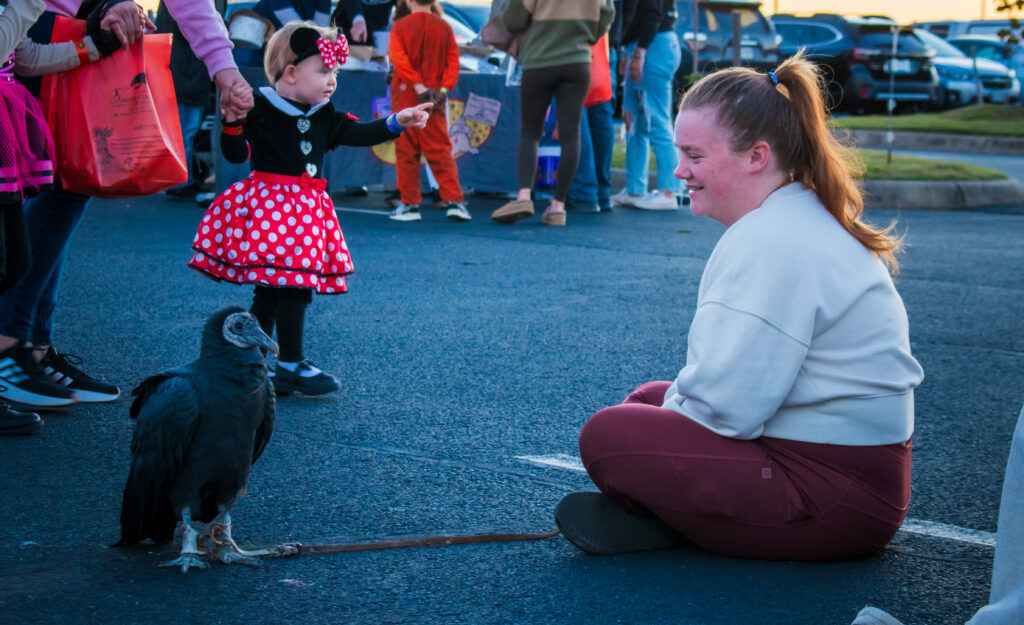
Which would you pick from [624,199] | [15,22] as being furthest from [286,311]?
[624,199]

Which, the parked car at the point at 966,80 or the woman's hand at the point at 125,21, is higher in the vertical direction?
the woman's hand at the point at 125,21

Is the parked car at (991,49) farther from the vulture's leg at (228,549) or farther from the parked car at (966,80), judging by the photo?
the vulture's leg at (228,549)

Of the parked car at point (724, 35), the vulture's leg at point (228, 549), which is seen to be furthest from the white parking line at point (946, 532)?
the parked car at point (724, 35)

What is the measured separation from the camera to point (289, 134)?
4.37 meters

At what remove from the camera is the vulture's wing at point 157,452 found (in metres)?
2.67

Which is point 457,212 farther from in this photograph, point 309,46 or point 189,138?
point 309,46

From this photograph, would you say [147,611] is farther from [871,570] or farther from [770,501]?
[871,570]

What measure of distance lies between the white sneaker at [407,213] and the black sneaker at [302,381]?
192 inches

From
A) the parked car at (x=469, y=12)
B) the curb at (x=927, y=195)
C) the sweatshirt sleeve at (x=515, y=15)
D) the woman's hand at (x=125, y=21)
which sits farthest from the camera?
the parked car at (x=469, y=12)

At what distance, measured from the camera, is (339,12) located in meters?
10.5

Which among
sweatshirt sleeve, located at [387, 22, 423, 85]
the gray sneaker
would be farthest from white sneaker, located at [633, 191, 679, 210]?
sweatshirt sleeve, located at [387, 22, 423, 85]

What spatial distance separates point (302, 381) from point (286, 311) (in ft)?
0.89

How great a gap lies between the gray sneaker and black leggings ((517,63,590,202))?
0.53 meters

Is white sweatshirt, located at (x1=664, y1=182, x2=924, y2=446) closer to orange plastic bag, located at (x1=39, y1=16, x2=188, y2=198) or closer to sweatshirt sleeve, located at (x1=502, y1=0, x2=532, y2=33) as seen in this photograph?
orange plastic bag, located at (x1=39, y1=16, x2=188, y2=198)
